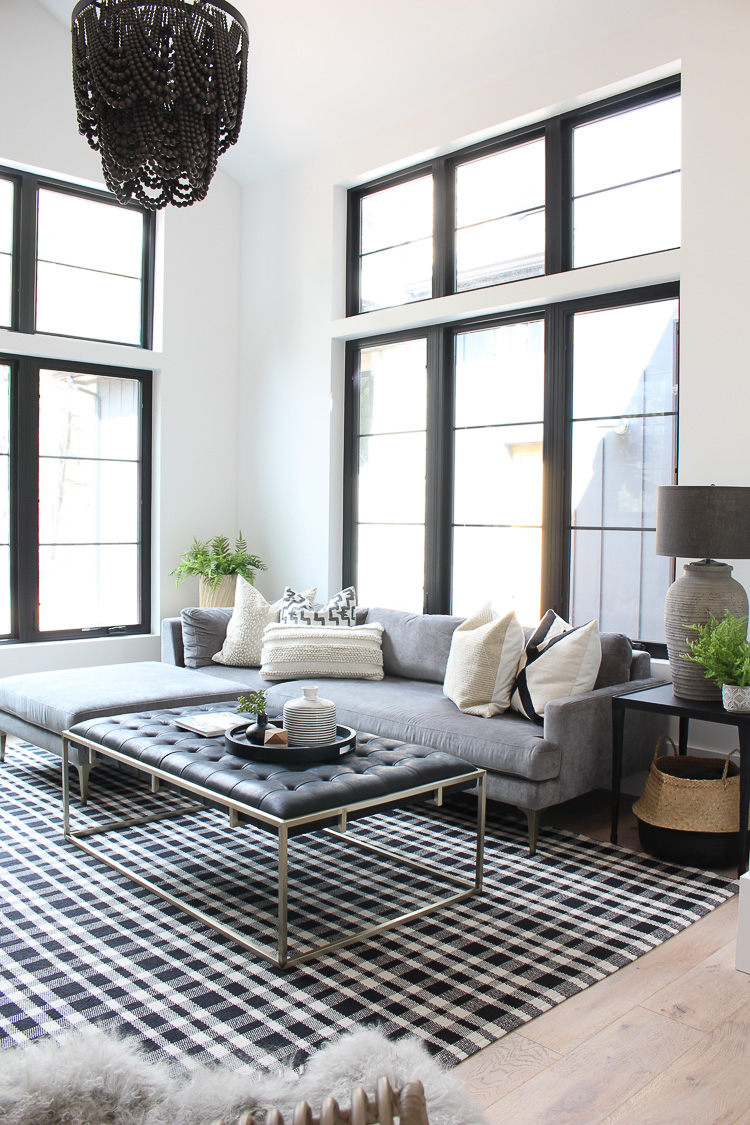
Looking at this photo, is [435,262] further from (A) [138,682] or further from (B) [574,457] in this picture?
(A) [138,682]

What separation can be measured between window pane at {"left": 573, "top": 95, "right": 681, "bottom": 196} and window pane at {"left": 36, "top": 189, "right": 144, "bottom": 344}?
10.1 feet

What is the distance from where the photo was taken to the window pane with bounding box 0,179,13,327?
5.55 metres

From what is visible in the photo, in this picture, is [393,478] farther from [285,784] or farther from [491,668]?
[285,784]

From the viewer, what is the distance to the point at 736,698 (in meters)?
3.22

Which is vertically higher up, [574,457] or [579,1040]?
[574,457]

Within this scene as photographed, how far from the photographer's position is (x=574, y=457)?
15.4ft

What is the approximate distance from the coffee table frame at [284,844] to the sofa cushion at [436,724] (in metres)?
0.40

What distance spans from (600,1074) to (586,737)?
1.61 meters

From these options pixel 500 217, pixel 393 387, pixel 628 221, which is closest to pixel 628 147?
pixel 628 221

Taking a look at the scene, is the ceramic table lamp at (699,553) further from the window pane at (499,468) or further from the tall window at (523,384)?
the window pane at (499,468)

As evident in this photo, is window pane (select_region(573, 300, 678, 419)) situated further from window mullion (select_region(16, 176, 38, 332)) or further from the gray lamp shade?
window mullion (select_region(16, 176, 38, 332))

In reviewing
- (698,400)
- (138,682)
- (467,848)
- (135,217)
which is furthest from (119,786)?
(135,217)

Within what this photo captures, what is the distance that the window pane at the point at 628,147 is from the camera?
430 cm

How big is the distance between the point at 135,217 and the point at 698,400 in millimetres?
4075
